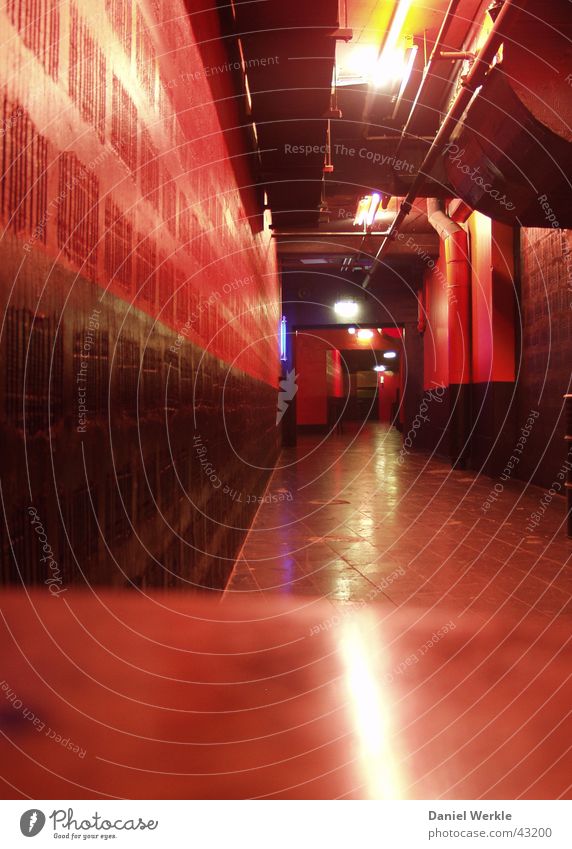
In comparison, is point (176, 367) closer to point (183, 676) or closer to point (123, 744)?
point (183, 676)

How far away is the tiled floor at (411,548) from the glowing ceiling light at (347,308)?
7.16 m

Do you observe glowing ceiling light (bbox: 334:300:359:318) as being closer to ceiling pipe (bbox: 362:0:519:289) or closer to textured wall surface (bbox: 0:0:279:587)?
ceiling pipe (bbox: 362:0:519:289)

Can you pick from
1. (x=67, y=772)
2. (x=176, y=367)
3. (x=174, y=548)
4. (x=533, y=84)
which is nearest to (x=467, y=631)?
(x=174, y=548)

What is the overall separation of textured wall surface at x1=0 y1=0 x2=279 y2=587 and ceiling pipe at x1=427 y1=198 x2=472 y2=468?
305 inches

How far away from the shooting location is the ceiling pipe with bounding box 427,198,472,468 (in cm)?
1019

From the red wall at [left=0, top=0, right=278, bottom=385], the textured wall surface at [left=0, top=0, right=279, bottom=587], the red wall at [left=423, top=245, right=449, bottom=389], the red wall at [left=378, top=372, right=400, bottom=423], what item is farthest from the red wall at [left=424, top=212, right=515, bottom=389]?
the red wall at [left=378, top=372, right=400, bottom=423]

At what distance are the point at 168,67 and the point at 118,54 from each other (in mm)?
742

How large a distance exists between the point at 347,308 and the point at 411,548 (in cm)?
1127

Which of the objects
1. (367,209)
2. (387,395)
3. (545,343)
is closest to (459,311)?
(367,209)

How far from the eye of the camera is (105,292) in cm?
146

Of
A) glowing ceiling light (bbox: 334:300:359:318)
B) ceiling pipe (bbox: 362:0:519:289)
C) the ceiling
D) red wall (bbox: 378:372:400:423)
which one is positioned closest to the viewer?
the ceiling

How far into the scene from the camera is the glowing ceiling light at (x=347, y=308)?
607 inches

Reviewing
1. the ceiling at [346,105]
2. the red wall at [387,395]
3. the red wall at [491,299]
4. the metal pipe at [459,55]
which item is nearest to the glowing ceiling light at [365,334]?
the red wall at [387,395]

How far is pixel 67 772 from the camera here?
1164 millimetres
